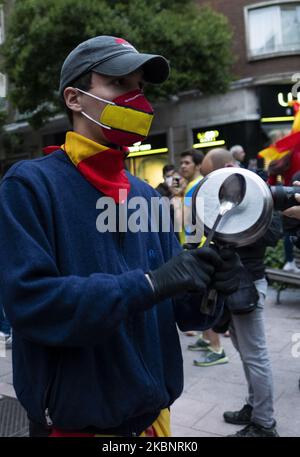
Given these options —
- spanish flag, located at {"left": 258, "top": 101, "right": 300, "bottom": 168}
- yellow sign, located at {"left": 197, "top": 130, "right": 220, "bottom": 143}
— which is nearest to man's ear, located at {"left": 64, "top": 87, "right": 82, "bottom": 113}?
spanish flag, located at {"left": 258, "top": 101, "right": 300, "bottom": 168}

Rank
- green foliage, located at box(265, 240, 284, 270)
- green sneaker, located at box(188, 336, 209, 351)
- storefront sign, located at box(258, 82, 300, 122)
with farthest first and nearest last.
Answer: storefront sign, located at box(258, 82, 300, 122) → green foliage, located at box(265, 240, 284, 270) → green sneaker, located at box(188, 336, 209, 351)

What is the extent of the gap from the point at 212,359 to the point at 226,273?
3.45 metres

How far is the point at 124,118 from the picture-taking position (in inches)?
66.7

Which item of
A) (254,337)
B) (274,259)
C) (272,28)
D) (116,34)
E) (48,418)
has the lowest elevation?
(274,259)

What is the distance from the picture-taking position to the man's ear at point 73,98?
1.73m

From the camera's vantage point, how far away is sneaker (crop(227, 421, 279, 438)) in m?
3.27

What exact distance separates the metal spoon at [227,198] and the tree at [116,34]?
1227 centimetres

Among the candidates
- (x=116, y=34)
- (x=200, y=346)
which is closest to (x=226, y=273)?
(x=200, y=346)

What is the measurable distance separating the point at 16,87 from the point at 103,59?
1446cm

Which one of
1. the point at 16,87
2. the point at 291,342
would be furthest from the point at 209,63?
the point at 291,342

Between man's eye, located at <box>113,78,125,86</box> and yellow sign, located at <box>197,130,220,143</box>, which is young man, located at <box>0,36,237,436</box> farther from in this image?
yellow sign, located at <box>197,130,220,143</box>

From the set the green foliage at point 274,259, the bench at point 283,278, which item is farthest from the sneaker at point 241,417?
the green foliage at point 274,259

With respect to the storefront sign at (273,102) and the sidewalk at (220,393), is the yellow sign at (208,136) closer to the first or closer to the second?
the storefront sign at (273,102)

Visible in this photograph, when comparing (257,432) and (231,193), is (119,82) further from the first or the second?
(257,432)
